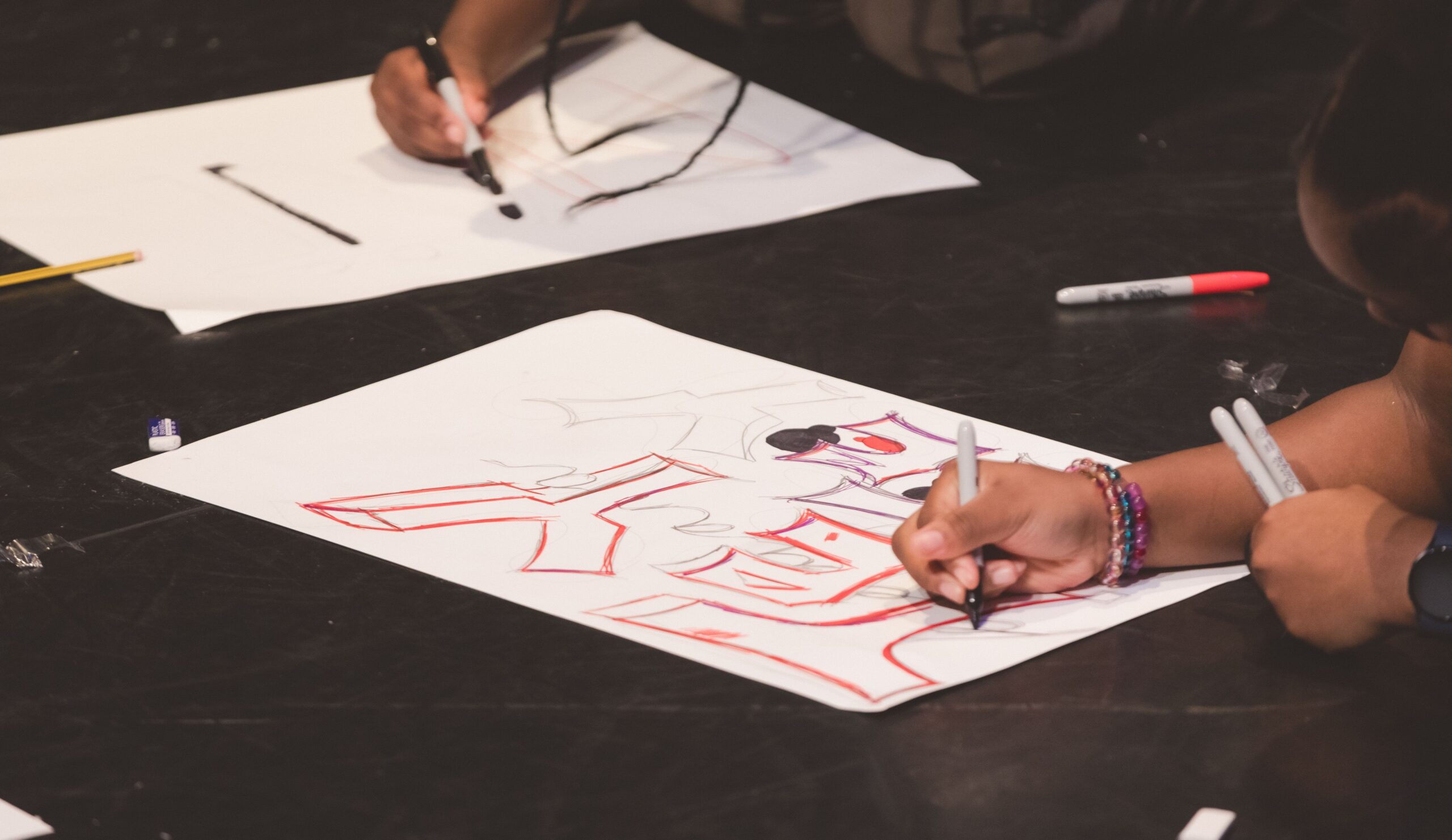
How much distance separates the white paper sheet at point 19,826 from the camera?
1.63ft

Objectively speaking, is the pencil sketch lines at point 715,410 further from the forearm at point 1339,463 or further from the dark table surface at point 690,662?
the forearm at point 1339,463

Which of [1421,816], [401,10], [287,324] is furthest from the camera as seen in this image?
[401,10]

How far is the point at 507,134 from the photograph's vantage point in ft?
3.89

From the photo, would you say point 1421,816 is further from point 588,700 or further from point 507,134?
point 507,134

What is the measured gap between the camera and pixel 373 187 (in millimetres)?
1091

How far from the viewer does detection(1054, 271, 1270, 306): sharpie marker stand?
89 cm

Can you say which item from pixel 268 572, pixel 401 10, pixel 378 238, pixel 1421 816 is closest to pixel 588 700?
pixel 268 572

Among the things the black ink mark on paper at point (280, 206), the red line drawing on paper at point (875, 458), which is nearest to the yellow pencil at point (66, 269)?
the black ink mark on paper at point (280, 206)

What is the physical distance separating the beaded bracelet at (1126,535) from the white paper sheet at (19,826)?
0.46 m

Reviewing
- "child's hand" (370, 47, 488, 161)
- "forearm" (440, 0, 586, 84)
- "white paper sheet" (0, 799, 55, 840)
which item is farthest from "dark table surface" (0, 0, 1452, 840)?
"forearm" (440, 0, 586, 84)

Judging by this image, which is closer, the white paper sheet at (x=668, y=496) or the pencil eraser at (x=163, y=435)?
the white paper sheet at (x=668, y=496)

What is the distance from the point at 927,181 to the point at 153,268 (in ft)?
1.92

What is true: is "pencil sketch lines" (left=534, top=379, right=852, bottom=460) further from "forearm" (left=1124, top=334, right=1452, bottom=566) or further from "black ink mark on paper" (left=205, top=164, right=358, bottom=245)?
"black ink mark on paper" (left=205, top=164, right=358, bottom=245)

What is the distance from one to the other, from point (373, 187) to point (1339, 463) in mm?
755
